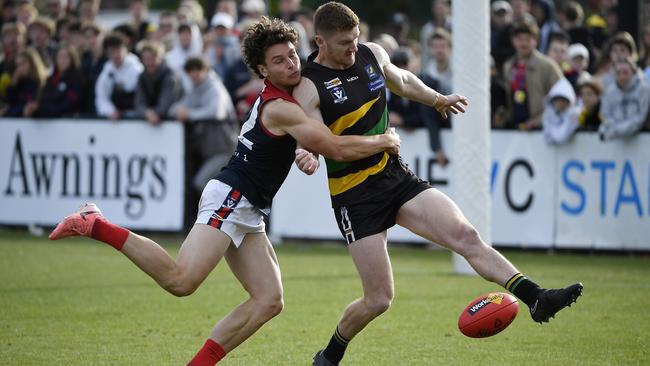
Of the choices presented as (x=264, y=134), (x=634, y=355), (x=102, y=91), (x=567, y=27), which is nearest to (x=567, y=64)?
(x=567, y=27)

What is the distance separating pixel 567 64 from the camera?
49.8ft

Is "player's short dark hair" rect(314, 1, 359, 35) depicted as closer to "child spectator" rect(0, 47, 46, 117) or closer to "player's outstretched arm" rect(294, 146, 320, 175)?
"player's outstretched arm" rect(294, 146, 320, 175)

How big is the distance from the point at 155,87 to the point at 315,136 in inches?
373

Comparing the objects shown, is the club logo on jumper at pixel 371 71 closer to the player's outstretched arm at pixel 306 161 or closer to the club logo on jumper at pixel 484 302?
the player's outstretched arm at pixel 306 161

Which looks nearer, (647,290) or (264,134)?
(264,134)

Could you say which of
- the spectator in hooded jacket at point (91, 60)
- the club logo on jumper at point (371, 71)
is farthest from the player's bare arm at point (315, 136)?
the spectator in hooded jacket at point (91, 60)

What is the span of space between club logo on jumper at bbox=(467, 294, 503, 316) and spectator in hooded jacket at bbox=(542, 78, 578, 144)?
7021mm

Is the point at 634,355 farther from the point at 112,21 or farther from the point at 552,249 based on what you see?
the point at 112,21

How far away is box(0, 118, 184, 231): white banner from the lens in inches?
616

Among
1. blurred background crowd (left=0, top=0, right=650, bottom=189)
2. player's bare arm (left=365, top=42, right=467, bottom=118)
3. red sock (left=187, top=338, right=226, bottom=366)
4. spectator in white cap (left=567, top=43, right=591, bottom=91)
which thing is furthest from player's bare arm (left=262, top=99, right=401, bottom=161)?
spectator in white cap (left=567, top=43, right=591, bottom=91)

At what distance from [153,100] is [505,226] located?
5.18 metres

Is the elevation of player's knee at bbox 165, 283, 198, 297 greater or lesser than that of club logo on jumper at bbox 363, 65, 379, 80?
lesser

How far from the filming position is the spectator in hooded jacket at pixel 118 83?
16.4 meters

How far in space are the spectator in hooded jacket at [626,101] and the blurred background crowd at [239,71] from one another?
12 millimetres
